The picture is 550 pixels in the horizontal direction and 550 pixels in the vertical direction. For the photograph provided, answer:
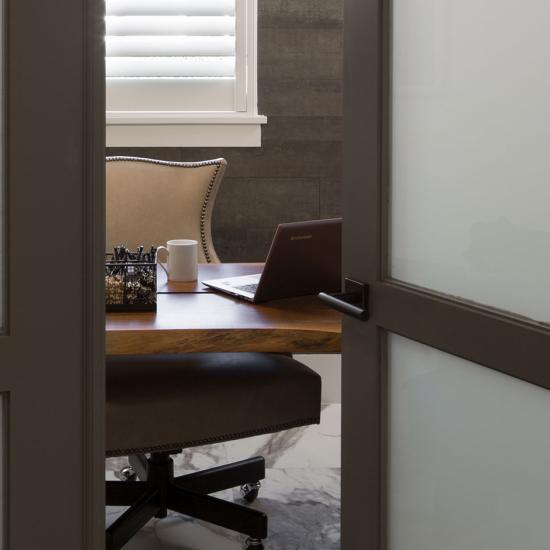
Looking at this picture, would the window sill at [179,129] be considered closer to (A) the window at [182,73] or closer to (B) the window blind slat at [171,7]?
(A) the window at [182,73]

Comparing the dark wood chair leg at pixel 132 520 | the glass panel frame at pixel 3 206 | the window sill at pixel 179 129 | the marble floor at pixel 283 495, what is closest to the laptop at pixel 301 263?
the dark wood chair leg at pixel 132 520

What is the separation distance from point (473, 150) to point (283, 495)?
183 centimetres

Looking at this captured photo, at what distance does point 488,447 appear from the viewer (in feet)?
3.84

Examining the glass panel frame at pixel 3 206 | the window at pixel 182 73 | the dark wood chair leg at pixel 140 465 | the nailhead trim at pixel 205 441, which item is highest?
the window at pixel 182 73

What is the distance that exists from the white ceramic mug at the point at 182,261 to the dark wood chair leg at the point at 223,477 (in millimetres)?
566

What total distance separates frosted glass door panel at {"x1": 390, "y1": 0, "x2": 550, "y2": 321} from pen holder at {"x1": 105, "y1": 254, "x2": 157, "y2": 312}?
77 centimetres

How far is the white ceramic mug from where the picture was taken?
2.40 meters

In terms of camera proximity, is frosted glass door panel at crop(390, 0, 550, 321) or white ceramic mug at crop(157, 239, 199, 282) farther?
white ceramic mug at crop(157, 239, 199, 282)

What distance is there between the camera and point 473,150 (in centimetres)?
117

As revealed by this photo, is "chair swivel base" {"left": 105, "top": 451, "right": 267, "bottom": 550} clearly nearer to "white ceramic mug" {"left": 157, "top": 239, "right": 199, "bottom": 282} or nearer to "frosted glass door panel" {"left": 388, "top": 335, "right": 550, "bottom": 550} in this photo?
"white ceramic mug" {"left": 157, "top": 239, "right": 199, "bottom": 282}

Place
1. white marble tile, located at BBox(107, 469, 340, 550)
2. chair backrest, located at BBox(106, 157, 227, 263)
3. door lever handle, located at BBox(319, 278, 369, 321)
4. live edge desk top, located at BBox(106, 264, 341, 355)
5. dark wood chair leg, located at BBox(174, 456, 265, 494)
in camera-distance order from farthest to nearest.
→ chair backrest, located at BBox(106, 157, 227, 263)
dark wood chair leg, located at BBox(174, 456, 265, 494)
white marble tile, located at BBox(107, 469, 340, 550)
live edge desk top, located at BBox(106, 264, 341, 355)
door lever handle, located at BBox(319, 278, 369, 321)

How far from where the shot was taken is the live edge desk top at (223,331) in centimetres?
181

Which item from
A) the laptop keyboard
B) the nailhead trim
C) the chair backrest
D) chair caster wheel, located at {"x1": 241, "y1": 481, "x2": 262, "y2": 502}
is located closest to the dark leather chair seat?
the nailhead trim

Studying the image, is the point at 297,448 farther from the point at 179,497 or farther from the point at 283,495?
the point at 179,497
